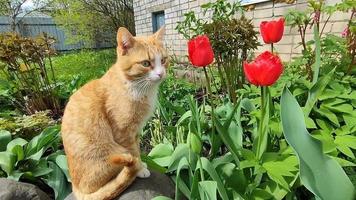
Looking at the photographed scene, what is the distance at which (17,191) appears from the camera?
2047mm

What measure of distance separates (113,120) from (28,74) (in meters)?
2.93

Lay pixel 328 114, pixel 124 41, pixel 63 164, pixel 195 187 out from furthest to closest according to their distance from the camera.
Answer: pixel 63 164 → pixel 124 41 → pixel 328 114 → pixel 195 187

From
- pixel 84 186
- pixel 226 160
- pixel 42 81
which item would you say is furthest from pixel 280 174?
pixel 42 81

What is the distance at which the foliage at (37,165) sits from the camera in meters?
2.26

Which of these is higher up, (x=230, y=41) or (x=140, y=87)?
(x=230, y=41)

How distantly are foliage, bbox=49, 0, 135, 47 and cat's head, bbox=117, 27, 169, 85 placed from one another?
41.9 feet

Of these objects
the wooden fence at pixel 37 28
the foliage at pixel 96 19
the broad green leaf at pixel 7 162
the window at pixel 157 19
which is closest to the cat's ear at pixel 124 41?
the broad green leaf at pixel 7 162

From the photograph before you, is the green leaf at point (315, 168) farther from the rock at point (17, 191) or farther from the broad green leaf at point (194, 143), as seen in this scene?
the rock at point (17, 191)

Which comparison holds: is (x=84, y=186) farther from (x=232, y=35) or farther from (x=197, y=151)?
(x=232, y=35)

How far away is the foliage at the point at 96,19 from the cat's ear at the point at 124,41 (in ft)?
41.9

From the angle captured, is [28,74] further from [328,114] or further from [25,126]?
[328,114]

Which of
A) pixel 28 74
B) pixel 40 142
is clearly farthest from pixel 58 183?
pixel 28 74

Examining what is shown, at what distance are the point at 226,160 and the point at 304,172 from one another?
64cm

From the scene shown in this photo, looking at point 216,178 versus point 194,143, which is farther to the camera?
point 194,143
